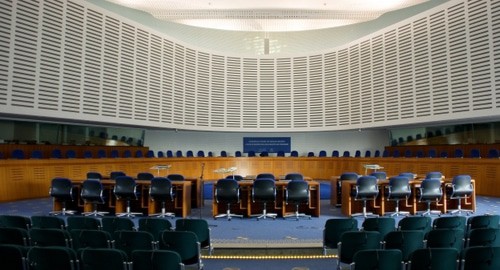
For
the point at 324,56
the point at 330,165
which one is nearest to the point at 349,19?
the point at 324,56

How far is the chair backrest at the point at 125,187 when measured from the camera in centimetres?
809

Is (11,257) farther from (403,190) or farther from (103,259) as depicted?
(403,190)

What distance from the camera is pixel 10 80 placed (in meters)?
11.0

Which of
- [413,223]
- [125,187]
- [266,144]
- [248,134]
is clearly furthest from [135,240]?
[248,134]

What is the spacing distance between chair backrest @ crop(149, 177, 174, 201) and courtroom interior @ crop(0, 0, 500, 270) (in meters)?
0.06

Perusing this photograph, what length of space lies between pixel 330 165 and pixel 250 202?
29.1 ft

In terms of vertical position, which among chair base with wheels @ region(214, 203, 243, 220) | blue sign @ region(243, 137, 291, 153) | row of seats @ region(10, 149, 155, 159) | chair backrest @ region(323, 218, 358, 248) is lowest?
chair base with wheels @ region(214, 203, 243, 220)

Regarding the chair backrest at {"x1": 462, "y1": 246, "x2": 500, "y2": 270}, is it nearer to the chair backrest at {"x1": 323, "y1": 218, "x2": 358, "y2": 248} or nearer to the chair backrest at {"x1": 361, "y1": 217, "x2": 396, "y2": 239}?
the chair backrest at {"x1": 361, "y1": 217, "x2": 396, "y2": 239}

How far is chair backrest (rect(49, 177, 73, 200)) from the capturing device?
8.30 m

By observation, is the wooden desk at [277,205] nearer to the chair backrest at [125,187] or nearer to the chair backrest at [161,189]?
the chair backrest at [161,189]

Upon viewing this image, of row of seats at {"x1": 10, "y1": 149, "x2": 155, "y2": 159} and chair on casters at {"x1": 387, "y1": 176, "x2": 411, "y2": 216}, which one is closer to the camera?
chair on casters at {"x1": 387, "y1": 176, "x2": 411, "y2": 216}

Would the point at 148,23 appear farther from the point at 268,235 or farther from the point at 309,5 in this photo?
the point at 268,235

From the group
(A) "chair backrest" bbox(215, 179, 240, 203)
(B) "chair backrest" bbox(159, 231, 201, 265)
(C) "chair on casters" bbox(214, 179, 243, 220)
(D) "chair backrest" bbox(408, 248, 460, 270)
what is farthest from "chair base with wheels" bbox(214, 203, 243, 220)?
(D) "chair backrest" bbox(408, 248, 460, 270)

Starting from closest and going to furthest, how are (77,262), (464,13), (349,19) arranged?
(77,262), (464,13), (349,19)
